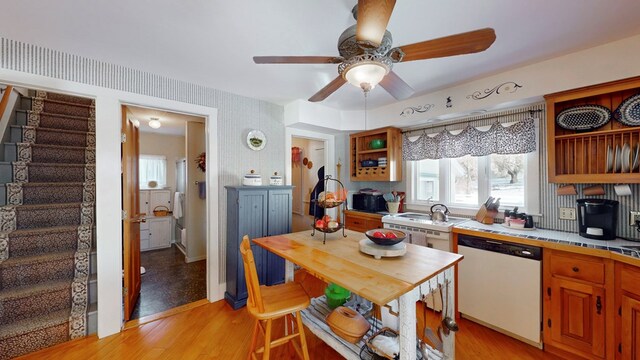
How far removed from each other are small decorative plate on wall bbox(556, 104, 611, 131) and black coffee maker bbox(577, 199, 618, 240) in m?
0.63

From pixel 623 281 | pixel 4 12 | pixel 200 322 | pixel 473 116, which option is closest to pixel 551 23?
pixel 473 116

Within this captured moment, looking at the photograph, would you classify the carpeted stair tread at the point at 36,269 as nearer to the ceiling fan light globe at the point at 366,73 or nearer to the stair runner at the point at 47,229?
the stair runner at the point at 47,229

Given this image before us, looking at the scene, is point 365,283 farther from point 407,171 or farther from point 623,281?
point 407,171

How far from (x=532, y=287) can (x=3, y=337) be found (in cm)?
407

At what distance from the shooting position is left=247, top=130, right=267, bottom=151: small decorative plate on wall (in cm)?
302

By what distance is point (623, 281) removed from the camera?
164 cm

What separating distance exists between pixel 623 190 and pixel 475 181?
1.12m

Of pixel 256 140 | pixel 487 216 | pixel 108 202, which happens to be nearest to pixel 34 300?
pixel 108 202

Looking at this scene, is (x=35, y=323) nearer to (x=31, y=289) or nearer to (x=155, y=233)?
(x=31, y=289)

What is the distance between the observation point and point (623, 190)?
1969 mm

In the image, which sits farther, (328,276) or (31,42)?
(31,42)

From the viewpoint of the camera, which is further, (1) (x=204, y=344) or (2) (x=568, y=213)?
(2) (x=568, y=213)

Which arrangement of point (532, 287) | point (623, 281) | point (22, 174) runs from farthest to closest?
point (22, 174)
point (532, 287)
point (623, 281)

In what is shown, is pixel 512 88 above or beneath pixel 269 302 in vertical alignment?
above
